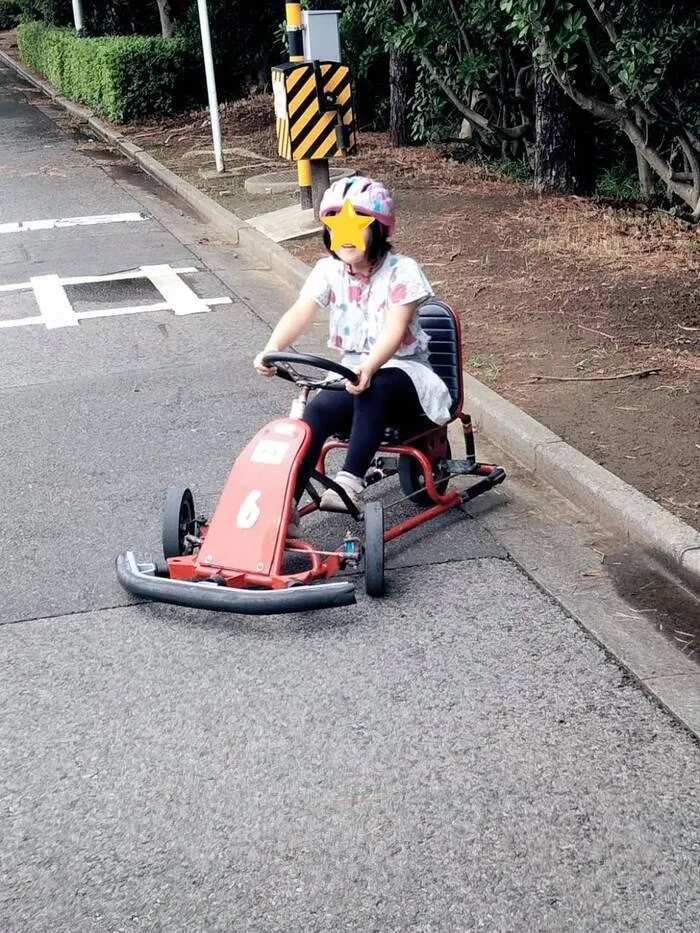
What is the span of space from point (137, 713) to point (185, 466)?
2.24 meters

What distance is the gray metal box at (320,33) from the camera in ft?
34.1

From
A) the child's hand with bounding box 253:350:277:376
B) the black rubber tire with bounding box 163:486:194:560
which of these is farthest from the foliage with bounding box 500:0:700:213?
the black rubber tire with bounding box 163:486:194:560

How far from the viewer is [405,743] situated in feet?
11.0

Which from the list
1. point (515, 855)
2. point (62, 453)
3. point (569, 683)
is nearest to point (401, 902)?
point (515, 855)

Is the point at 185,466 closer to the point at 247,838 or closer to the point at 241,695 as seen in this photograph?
the point at 241,695

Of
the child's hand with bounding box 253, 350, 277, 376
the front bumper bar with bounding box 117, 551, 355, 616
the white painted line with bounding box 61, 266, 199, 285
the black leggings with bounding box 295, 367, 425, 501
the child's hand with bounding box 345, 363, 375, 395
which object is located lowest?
the white painted line with bounding box 61, 266, 199, 285

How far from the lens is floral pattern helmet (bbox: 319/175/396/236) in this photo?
4359mm

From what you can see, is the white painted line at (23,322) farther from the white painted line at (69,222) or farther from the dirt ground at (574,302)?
the white painted line at (69,222)

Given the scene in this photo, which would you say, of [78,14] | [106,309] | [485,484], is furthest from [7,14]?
[485,484]

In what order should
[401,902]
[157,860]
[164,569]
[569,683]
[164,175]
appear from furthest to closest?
[164,175], [164,569], [569,683], [157,860], [401,902]

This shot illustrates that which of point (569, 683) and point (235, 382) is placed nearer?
point (569, 683)

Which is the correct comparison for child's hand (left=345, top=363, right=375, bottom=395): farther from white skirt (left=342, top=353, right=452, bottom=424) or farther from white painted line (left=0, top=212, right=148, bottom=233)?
white painted line (left=0, top=212, right=148, bottom=233)

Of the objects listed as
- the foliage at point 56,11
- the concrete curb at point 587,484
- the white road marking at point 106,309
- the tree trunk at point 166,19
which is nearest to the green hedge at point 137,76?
the tree trunk at point 166,19

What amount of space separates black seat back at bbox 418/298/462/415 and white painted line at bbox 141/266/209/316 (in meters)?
4.22
